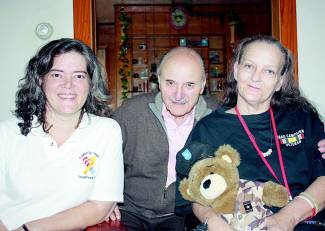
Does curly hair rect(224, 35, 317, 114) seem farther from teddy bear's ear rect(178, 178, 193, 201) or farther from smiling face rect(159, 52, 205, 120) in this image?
teddy bear's ear rect(178, 178, 193, 201)

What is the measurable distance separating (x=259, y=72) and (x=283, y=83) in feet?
0.85

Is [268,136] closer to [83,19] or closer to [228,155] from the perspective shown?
[228,155]

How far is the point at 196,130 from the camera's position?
5.73 feet

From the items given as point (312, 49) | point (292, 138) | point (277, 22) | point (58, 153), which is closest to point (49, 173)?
point (58, 153)

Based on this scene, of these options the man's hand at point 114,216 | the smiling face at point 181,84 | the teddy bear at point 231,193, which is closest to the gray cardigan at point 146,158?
the smiling face at point 181,84

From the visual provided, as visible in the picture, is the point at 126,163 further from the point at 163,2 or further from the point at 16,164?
the point at 163,2

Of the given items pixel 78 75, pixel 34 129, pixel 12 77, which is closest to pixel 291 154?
pixel 78 75

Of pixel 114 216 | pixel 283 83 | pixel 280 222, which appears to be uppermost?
pixel 283 83

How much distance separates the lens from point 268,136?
162 cm

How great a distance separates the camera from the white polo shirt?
1.57 m

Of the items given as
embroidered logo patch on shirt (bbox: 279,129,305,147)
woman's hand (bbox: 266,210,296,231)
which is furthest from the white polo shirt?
embroidered logo patch on shirt (bbox: 279,129,305,147)

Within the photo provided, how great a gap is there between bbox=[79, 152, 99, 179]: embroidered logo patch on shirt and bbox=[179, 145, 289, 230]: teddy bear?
0.51 meters

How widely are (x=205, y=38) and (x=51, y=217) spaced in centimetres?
615

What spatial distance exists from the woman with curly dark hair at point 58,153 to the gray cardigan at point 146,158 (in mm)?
317
